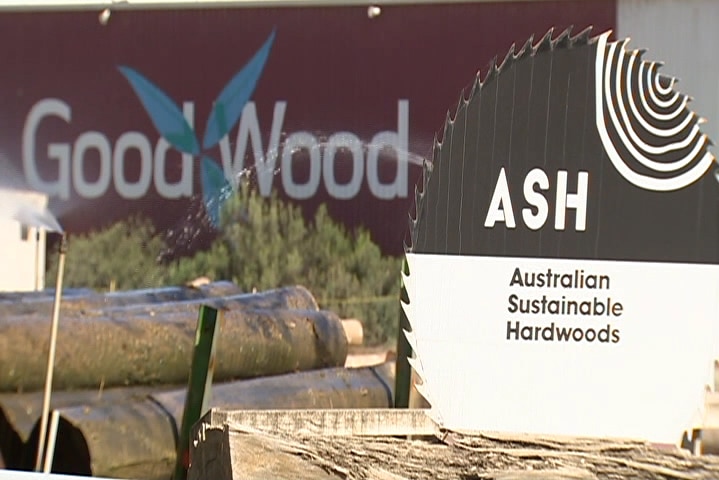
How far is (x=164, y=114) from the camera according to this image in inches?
175

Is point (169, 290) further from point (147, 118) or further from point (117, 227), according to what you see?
point (147, 118)

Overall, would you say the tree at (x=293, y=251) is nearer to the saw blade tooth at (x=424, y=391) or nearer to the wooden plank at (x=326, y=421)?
the saw blade tooth at (x=424, y=391)

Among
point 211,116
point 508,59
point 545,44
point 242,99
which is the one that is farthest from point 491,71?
point 211,116

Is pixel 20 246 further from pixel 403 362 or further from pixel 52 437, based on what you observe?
pixel 403 362

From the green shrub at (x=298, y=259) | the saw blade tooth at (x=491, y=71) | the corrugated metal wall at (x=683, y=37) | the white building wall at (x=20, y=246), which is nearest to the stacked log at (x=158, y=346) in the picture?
the green shrub at (x=298, y=259)

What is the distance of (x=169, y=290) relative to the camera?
14.8 ft

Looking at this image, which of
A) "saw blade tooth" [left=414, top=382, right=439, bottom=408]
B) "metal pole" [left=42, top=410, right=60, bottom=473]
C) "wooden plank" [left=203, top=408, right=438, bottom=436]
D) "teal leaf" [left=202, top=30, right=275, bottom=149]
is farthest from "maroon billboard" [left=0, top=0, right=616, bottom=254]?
"metal pole" [left=42, top=410, right=60, bottom=473]

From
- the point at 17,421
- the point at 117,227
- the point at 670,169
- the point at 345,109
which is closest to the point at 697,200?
the point at 670,169

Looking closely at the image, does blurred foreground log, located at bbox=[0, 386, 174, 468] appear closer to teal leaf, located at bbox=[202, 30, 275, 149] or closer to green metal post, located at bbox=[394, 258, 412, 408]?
green metal post, located at bbox=[394, 258, 412, 408]

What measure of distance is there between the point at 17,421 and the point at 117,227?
985 mm

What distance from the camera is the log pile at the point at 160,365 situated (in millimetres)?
4363

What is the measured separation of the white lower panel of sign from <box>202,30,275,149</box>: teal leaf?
45.1 inches

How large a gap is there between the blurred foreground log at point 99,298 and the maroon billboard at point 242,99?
0.31 m

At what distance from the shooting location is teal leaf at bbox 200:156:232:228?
4395 millimetres
